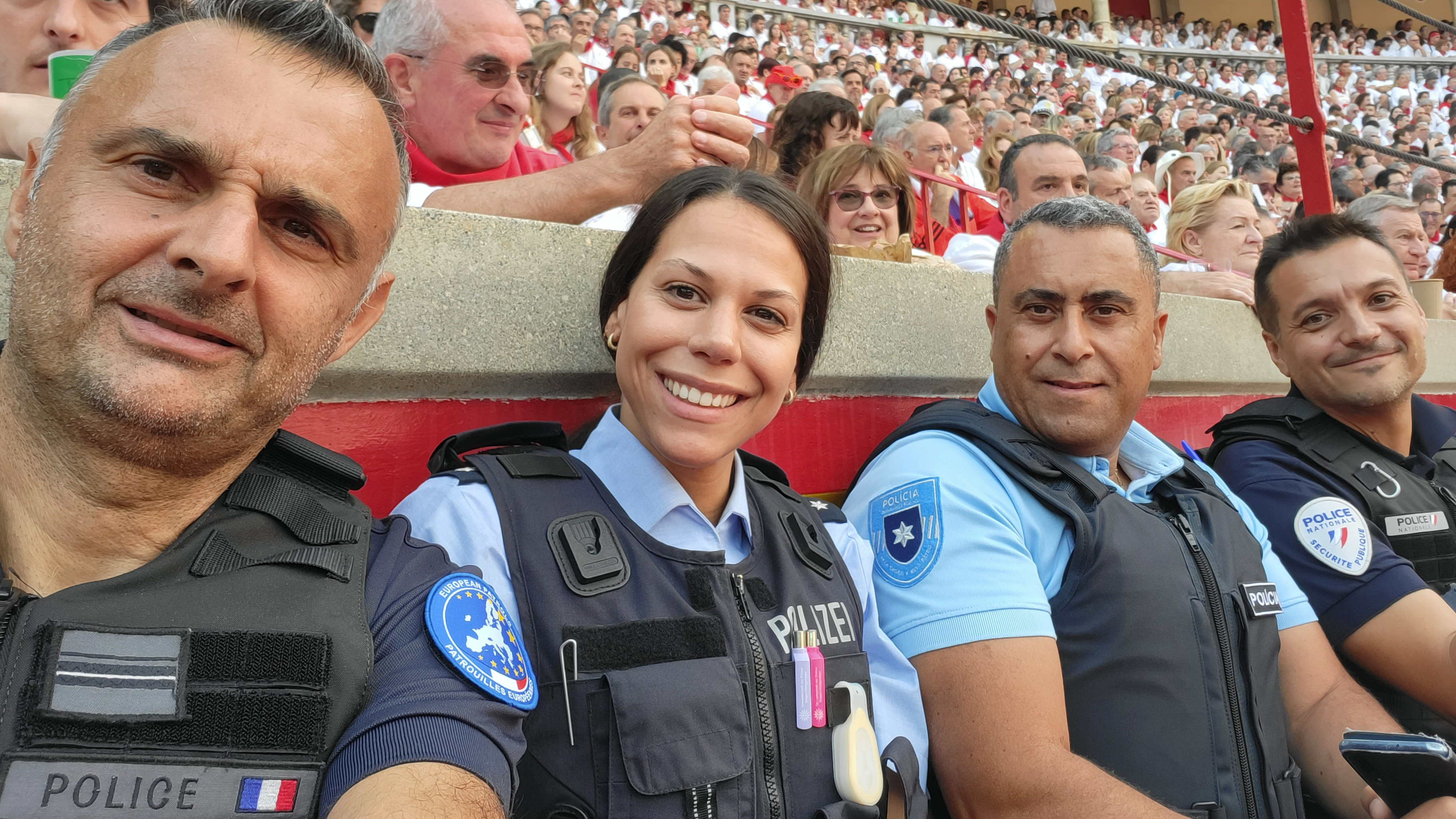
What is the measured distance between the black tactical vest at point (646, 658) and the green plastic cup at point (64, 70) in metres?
0.85

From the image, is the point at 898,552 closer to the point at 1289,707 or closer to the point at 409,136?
the point at 1289,707

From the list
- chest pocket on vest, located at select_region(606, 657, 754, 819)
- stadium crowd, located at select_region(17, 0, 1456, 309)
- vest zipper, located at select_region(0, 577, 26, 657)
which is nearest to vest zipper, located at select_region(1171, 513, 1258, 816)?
chest pocket on vest, located at select_region(606, 657, 754, 819)

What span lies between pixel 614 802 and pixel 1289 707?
5.78 feet

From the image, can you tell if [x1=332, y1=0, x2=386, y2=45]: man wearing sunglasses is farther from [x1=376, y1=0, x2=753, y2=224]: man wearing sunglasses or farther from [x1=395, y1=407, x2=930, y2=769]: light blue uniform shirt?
[x1=395, y1=407, x2=930, y2=769]: light blue uniform shirt

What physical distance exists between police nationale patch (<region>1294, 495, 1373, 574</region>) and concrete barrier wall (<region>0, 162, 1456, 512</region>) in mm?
1019

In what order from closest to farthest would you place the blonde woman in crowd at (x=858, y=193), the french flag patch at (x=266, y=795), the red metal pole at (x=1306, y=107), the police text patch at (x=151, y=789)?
the police text patch at (x=151, y=789)
the french flag patch at (x=266, y=795)
the blonde woman in crowd at (x=858, y=193)
the red metal pole at (x=1306, y=107)

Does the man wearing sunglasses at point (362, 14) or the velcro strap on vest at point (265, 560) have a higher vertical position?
the man wearing sunglasses at point (362, 14)

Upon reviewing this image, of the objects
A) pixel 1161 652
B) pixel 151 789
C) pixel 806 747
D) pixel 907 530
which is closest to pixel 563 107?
pixel 907 530

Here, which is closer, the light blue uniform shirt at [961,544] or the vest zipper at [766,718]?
the vest zipper at [766,718]

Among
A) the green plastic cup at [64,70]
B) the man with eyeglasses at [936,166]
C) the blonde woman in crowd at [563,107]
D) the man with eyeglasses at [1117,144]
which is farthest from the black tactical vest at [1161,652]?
the man with eyeglasses at [1117,144]

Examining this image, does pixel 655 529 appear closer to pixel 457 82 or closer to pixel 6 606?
pixel 6 606

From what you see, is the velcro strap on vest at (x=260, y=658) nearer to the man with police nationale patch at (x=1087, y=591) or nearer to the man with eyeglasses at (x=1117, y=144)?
the man with police nationale patch at (x=1087, y=591)

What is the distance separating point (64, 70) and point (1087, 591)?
2072mm

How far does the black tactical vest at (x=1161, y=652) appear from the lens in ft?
6.33
